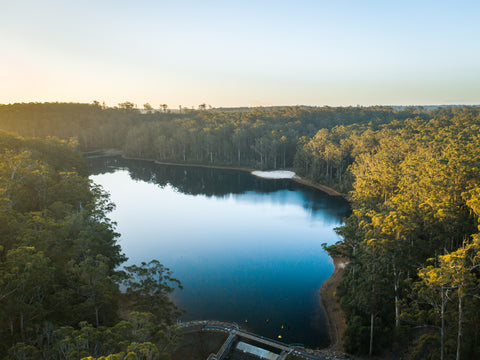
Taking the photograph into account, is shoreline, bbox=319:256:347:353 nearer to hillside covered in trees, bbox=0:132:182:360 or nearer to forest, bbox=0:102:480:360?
forest, bbox=0:102:480:360

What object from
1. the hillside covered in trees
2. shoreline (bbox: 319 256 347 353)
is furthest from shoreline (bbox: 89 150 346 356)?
the hillside covered in trees

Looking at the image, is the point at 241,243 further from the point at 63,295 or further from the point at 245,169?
the point at 245,169

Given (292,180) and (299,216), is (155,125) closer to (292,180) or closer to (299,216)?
(292,180)

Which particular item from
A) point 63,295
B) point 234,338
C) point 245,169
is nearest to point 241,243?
point 234,338

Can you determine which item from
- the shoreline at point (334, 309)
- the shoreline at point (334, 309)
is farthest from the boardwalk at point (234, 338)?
the shoreline at point (334, 309)

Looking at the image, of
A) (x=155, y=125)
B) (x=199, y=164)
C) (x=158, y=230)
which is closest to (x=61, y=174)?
(x=158, y=230)

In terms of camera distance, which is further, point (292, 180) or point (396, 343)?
point (292, 180)
